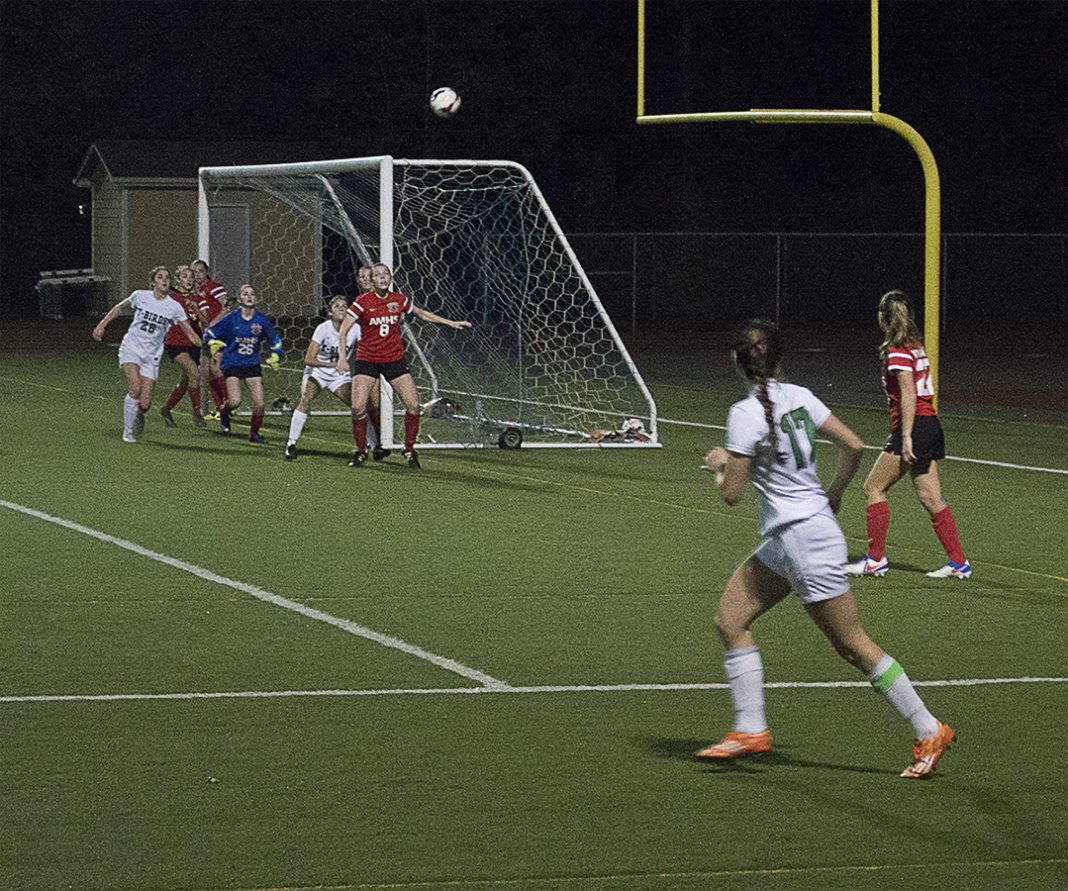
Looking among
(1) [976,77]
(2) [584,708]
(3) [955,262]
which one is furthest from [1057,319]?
(2) [584,708]

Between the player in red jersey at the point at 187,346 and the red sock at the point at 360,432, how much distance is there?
3.49 m

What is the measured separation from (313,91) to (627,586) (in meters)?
52.2

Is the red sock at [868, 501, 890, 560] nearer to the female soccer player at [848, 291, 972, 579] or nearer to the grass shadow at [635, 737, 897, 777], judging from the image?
the female soccer player at [848, 291, 972, 579]

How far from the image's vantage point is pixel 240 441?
2175 cm

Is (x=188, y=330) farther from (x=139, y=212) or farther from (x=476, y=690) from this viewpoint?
(x=139, y=212)

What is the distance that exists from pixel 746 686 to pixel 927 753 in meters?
0.72

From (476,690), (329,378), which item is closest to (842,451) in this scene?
(476,690)

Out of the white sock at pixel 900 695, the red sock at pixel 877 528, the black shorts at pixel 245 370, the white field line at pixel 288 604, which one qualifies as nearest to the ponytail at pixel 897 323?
the red sock at pixel 877 528

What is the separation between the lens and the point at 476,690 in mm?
9414

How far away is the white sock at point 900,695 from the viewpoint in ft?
25.3

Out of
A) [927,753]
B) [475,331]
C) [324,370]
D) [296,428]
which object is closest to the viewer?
[927,753]

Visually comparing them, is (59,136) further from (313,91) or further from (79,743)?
(79,743)

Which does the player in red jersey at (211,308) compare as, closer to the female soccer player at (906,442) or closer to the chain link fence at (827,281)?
the female soccer player at (906,442)

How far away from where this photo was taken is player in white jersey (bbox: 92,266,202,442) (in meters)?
21.0
